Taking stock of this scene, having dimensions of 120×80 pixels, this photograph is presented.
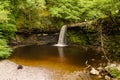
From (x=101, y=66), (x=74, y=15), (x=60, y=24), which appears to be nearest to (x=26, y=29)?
(x=60, y=24)

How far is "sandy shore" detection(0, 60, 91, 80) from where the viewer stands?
15695 mm

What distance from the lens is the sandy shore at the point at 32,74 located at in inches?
618

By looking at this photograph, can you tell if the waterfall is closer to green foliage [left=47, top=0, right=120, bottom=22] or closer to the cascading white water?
the cascading white water

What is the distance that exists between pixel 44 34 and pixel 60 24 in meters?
2.29

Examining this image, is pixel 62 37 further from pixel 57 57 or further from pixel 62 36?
pixel 57 57

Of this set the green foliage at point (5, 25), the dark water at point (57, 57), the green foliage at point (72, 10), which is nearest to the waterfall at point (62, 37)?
the green foliage at point (72, 10)

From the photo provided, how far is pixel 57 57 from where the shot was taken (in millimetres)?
21562

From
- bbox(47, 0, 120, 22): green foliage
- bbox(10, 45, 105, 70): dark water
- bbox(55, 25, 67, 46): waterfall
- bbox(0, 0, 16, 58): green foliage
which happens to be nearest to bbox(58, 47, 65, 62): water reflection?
bbox(10, 45, 105, 70): dark water

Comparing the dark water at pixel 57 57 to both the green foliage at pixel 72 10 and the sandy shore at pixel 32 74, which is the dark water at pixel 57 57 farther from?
the green foliage at pixel 72 10

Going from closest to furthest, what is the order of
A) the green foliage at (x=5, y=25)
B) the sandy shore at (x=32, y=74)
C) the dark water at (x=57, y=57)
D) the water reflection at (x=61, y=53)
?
the sandy shore at (x=32, y=74) → the dark water at (x=57, y=57) → the water reflection at (x=61, y=53) → the green foliage at (x=5, y=25)

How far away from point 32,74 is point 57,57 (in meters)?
5.50

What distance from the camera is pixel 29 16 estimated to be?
91.0 feet

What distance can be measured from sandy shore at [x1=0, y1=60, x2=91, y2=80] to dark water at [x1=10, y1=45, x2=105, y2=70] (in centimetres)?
132

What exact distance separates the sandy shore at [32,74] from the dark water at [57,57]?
132cm
